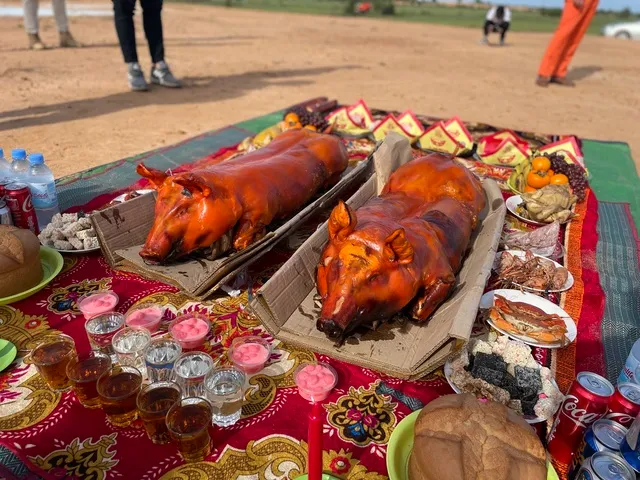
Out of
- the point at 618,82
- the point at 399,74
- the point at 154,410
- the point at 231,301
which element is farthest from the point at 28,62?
the point at 618,82

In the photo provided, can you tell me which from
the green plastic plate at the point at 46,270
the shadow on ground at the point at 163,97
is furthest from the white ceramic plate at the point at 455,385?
the shadow on ground at the point at 163,97

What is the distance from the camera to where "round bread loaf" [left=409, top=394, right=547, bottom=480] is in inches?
63.9

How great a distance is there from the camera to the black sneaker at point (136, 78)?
29.5 feet

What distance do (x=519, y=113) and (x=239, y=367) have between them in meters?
9.37

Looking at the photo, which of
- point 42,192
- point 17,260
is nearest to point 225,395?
point 17,260

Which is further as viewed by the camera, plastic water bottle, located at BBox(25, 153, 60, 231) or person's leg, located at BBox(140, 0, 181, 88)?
person's leg, located at BBox(140, 0, 181, 88)

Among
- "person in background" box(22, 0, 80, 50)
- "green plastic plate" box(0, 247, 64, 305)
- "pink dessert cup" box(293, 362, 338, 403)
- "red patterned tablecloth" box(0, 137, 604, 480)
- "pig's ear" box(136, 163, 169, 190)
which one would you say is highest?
"person in background" box(22, 0, 80, 50)

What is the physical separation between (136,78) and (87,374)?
27.5 ft

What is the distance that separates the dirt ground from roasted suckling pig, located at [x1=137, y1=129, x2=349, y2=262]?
321cm

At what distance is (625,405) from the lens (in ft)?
6.36

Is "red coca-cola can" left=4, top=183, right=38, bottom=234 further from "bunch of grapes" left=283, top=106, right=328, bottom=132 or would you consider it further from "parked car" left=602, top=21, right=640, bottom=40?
"parked car" left=602, top=21, right=640, bottom=40

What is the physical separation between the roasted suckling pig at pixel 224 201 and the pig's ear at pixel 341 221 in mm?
868

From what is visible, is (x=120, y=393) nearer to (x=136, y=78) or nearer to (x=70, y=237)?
(x=70, y=237)

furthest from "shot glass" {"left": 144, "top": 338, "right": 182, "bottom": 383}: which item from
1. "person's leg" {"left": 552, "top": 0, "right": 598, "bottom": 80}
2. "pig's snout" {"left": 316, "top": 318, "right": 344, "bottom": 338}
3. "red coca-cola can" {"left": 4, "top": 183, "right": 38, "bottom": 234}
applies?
"person's leg" {"left": 552, "top": 0, "right": 598, "bottom": 80}
